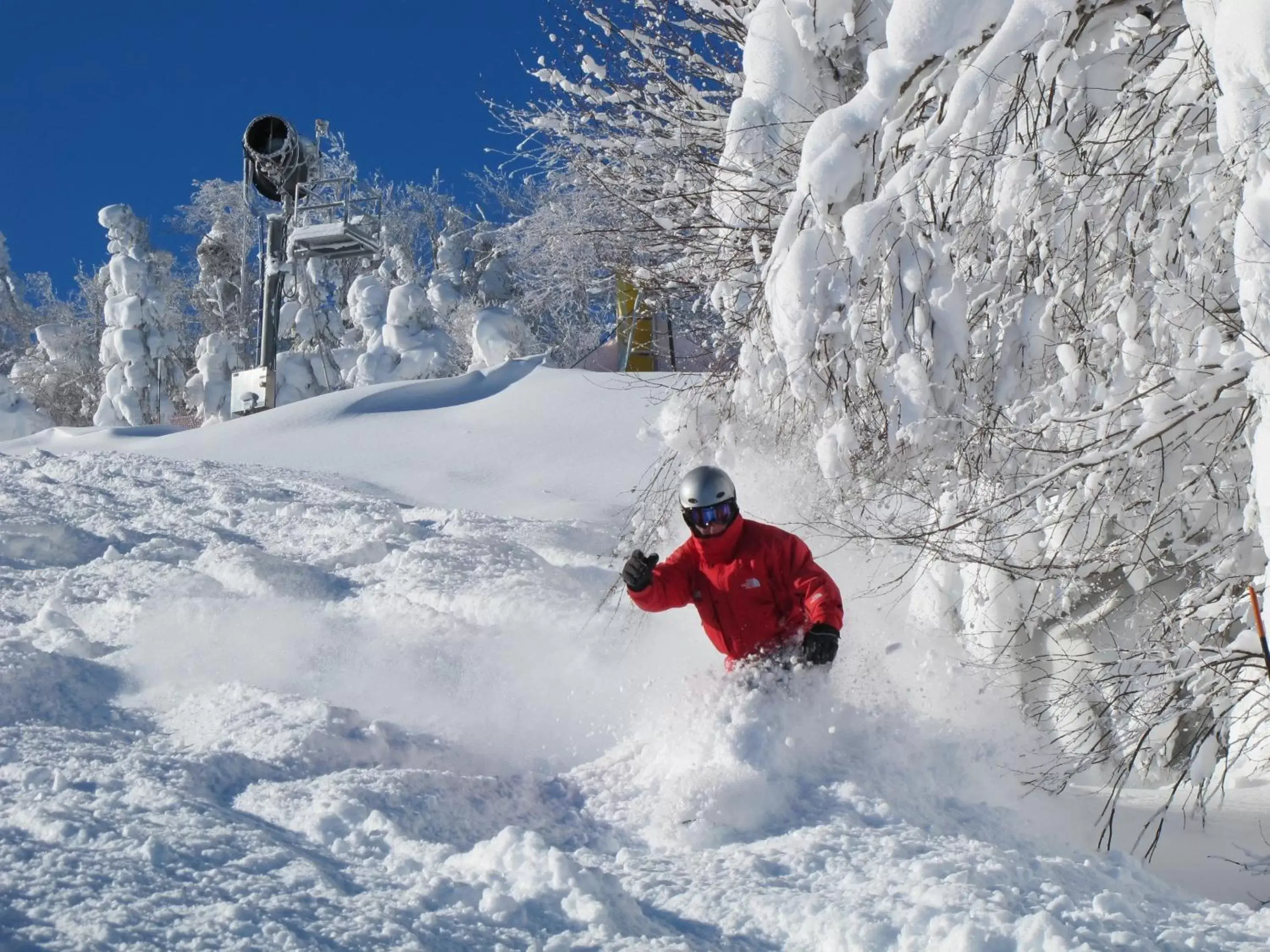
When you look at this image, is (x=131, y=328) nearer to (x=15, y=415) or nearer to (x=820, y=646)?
(x=15, y=415)

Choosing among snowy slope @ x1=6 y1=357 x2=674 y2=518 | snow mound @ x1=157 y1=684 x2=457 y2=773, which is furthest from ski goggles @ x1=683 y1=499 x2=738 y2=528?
snowy slope @ x1=6 y1=357 x2=674 y2=518

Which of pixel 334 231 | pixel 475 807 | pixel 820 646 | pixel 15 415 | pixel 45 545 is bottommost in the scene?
pixel 475 807

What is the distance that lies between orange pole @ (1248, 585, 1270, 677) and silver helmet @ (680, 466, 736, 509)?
2.54m

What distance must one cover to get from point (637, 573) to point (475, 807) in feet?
5.62

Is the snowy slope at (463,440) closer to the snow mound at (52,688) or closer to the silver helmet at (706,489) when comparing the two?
the snow mound at (52,688)

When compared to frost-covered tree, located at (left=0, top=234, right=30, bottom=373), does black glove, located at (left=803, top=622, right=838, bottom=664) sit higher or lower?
lower

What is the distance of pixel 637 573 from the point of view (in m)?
5.69

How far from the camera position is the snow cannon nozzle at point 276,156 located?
24.6m

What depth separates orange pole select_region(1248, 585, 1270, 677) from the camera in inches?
122

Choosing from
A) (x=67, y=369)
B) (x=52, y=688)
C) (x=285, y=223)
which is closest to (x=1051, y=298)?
(x=52, y=688)

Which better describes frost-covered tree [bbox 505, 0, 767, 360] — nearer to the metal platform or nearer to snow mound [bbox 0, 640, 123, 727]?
snow mound [bbox 0, 640, 123, 727]

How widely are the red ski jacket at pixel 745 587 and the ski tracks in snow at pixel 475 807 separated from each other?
1.46 ft

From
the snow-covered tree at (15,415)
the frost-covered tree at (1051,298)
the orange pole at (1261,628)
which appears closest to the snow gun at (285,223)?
the snow-covered tree at (15,415)

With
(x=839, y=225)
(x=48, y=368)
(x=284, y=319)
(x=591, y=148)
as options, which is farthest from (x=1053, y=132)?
(x=48, y=368)
